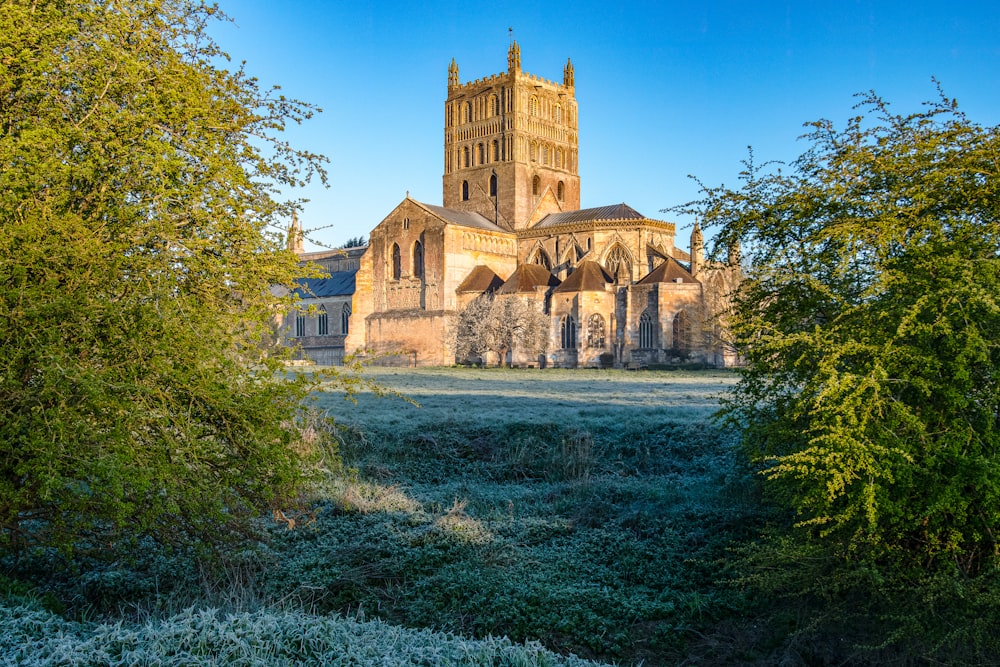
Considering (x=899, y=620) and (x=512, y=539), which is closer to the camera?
(x=899, y=620)

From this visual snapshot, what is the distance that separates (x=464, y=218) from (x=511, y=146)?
8776 millimetres

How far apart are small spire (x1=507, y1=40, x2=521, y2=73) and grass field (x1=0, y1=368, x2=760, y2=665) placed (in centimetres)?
6081

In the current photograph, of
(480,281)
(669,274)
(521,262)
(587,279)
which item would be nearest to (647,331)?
(669,274)

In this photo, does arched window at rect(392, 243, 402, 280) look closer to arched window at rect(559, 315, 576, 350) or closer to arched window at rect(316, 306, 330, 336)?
arched window at rect(316, 306, 330, 336)

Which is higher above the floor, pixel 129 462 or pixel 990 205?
pixel 990 205

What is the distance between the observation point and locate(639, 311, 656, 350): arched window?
178 feet

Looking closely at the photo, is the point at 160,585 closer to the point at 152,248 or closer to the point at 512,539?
the point at 152,248

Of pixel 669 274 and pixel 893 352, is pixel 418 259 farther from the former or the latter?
pixel 893 352

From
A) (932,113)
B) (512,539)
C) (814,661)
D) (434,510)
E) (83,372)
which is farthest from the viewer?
(434,510)

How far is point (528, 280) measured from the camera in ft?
193

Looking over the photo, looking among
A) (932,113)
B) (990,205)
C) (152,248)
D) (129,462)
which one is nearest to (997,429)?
(990,205)

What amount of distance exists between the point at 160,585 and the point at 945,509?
7.44m

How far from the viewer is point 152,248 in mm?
8109

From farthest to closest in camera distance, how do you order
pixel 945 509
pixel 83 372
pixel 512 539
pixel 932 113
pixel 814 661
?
1. pixel 512 539
2. pixel 932 113
3. pixel 814 661
4. pixel 945 509
5. pixel 83 372
